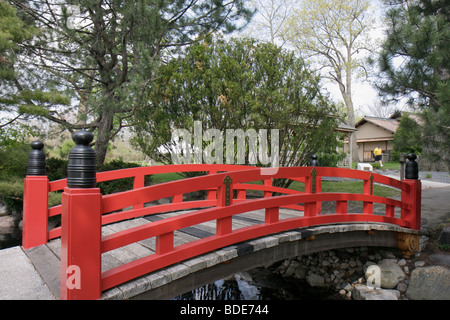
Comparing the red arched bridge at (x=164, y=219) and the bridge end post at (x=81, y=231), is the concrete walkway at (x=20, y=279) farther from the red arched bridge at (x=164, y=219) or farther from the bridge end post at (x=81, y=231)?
the bridge end post at (x=81, y=231)

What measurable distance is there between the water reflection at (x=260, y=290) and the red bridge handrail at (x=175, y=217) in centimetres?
140

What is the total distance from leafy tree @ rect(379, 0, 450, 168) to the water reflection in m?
3.01

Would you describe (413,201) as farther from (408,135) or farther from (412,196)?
(408,135)

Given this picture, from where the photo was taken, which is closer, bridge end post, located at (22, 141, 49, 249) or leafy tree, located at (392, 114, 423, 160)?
bridge end post, located at (22, 141, 49, 249)

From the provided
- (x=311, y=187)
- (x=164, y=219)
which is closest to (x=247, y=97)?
(x=311, y=187)

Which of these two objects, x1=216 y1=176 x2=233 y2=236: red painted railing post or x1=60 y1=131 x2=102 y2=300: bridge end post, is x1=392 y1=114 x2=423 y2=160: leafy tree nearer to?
x1=216 y1=176 x2=233 y2=236: red painted railing post

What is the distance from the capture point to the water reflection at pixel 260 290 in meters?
5.10

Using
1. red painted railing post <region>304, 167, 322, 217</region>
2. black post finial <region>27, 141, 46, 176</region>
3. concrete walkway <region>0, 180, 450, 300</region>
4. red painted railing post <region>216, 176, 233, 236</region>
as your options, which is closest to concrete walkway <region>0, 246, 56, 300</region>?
concrete walkway <region>0, 180, 450, 300</region>

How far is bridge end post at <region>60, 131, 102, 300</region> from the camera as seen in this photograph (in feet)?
6.77

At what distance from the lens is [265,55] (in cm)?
680

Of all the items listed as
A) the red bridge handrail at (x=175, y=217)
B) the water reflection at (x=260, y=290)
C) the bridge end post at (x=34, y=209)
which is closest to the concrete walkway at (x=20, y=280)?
the bridge end post at (x=34, y=209)

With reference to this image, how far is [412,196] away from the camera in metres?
5.00

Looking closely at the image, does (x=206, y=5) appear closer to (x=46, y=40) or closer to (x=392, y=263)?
(x=46, y=40)

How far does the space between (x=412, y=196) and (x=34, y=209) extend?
530 centimetres
